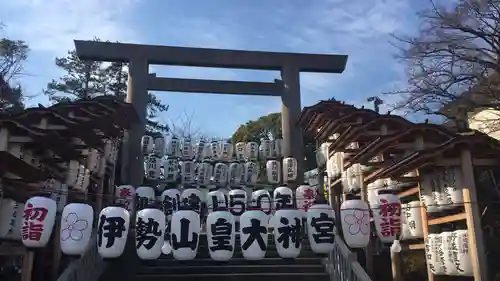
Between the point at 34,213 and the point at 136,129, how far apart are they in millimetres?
6934

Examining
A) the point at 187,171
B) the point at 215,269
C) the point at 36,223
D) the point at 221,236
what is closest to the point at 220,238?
the point at 221,236

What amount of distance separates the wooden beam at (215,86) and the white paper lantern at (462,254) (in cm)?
920

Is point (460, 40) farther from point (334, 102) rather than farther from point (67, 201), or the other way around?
point (67, 201)

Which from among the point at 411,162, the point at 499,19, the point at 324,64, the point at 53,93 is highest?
the point at 53,93

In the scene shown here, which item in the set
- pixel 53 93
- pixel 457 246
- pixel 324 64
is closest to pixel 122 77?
pixel 53 93

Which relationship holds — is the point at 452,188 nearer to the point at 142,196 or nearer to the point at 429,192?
the point at 429,192

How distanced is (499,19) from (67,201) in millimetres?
11216

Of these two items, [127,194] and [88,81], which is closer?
[127,194]

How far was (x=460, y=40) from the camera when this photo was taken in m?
11.5

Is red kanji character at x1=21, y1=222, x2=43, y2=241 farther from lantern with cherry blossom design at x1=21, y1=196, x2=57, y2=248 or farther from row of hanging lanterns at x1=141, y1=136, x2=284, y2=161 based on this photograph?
row of hanging lanterns at x1=141, y1=136, x2=284, y2=161

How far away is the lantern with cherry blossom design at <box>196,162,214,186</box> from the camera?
16.9 meters

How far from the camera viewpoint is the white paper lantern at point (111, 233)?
28.3 feet

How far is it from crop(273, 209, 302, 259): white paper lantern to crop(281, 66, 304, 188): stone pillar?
22.0 feet

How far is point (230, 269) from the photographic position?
10.6 metres
